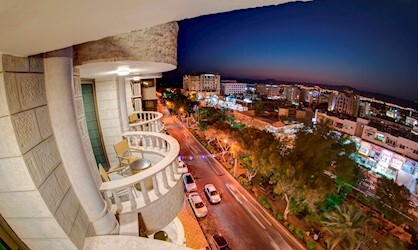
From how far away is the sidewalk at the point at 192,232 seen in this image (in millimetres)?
10891

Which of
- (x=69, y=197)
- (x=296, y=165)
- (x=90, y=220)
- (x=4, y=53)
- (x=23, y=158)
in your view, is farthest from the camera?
(x=296, y=165)

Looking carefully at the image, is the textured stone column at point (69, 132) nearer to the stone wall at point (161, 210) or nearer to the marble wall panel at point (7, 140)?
the marble wall panel at point (7, 140)

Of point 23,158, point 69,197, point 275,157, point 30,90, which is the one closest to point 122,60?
point 30,90

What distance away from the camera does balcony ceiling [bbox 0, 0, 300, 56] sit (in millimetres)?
913

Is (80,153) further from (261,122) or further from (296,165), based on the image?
(261,122)

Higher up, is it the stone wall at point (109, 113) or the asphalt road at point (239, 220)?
the stone wall at point (109, 113)

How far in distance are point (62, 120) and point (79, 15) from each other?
2214 mm

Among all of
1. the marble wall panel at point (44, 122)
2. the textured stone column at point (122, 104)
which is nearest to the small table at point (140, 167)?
the marble wall panel at point (44, 122)

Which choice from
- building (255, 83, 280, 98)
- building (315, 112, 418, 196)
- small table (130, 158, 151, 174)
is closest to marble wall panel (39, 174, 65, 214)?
small table (130, 158, 151, 174)

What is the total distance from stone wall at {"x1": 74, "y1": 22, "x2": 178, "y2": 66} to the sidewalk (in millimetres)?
11022

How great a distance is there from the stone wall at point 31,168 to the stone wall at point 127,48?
842mm

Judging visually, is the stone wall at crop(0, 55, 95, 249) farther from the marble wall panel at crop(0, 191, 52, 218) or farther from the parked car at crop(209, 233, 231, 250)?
the parked car at crop(209, 233, 231, 250)

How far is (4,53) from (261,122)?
128ft

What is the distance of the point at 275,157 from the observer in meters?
15.0
